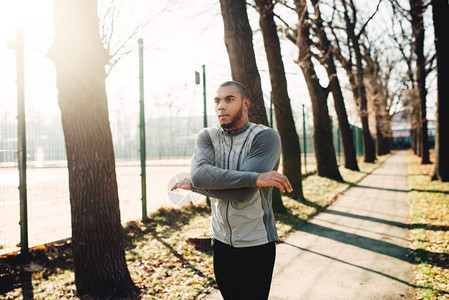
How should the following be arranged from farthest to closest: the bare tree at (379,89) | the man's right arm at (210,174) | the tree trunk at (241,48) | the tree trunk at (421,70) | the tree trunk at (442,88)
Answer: the bare tree at (379,89) < the tree trunk at (421,70) < the tree trunk at (442,88) < the tree trunk at (241,48) < the man's right arm at (210,174)

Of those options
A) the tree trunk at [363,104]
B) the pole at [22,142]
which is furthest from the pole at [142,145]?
the tree trunk at [363,104]

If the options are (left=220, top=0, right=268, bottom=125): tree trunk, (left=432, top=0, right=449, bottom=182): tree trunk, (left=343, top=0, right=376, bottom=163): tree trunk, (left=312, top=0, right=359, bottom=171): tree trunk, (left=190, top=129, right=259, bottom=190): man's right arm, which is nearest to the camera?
(left=190, top=129, right=259, bottom=190): man's right arm

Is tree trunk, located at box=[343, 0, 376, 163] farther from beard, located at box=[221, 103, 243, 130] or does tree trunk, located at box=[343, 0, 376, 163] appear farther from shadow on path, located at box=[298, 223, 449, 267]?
beard, located at box=[221, 103, 243, 130]

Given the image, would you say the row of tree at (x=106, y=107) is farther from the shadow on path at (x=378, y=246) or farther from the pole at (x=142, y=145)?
the shadow on path at (x=378, y=246)

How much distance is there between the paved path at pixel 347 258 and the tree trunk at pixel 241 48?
2.90 metres

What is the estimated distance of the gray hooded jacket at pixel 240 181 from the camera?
2309 mm

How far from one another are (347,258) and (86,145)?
13.5ft

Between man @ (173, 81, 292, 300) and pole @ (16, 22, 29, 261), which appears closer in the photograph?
man @ (173, 81, 292, 300)

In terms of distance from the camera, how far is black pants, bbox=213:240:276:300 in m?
2.39

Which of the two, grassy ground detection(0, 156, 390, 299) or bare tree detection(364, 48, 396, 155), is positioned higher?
bare tree detection(364, 48, 396, 155)

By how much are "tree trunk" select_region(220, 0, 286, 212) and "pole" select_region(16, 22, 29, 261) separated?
411 cm

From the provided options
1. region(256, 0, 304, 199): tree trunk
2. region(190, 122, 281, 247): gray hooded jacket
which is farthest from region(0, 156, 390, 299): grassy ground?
region(256, 0, 304, 199): tree trunk

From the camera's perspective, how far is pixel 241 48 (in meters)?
7.93

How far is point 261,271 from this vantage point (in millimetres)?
2416
